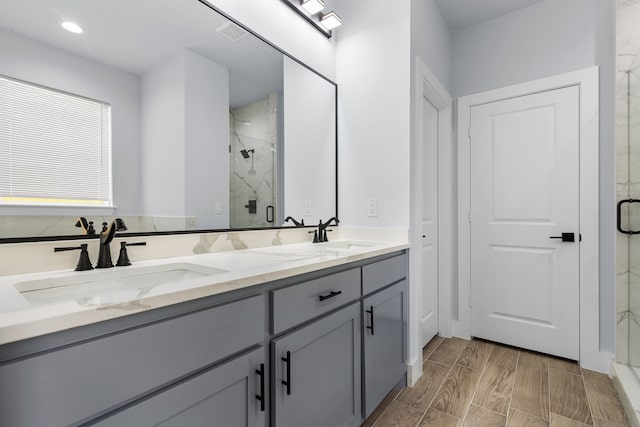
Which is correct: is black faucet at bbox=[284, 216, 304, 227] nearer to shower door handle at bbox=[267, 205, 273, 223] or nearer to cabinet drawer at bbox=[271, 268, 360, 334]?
shower door handle at bbox=[267, 205, 273, 223]

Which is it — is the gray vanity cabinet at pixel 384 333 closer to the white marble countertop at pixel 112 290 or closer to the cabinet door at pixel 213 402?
the white marble countertop at pixel 112 290

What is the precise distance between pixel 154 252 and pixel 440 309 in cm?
231

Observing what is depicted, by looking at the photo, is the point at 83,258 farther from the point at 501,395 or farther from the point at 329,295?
the point at 501,395

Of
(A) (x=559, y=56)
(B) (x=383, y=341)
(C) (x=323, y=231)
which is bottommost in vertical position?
(B) (x=383, y=341)

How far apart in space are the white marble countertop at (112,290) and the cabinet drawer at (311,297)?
0.21ft

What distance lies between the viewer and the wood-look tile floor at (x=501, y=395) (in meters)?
1.59

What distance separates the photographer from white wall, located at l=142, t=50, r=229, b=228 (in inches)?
48.8

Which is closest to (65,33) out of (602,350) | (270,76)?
(270,76)

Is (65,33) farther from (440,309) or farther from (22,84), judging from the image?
(440,309)

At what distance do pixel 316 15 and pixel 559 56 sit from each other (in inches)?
71.4

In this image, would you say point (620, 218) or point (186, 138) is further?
point (620, 218)

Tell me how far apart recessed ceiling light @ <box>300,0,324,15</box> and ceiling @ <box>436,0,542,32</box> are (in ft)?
3.40

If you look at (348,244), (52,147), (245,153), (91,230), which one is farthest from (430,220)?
(52,147)

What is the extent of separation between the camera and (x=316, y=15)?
6.90 feet
